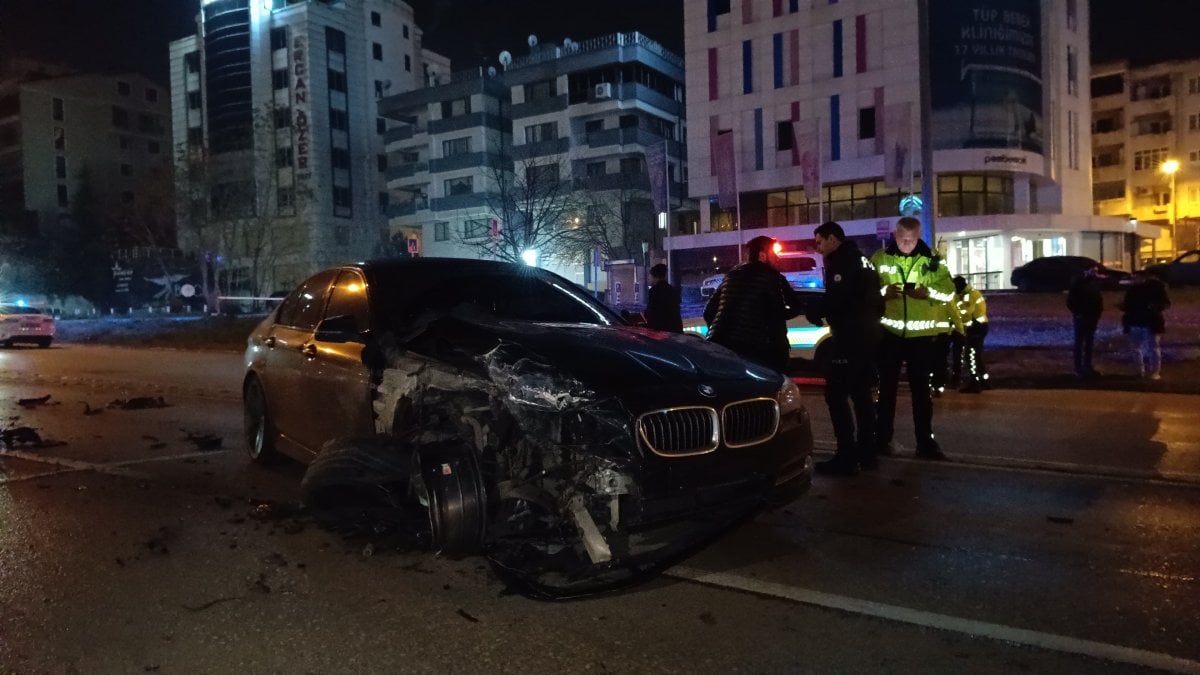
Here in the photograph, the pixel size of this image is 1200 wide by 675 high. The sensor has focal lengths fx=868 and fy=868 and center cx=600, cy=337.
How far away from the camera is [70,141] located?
7525 cm

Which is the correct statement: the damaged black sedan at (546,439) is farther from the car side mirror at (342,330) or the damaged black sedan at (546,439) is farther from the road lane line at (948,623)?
the road lane line at (948,623)

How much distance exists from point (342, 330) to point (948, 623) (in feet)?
11.8

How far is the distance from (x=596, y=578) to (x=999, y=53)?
1648 inches

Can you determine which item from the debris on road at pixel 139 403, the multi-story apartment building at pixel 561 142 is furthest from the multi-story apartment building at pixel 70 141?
the debris on road at pixel 139 403

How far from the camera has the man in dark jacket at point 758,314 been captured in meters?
6.12

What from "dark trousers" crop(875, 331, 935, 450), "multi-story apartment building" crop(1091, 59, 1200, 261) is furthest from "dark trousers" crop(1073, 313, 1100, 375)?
"multi-story apartment building" crop(1091, 59, 1200, 261)

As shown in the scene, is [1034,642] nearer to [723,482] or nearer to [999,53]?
[723,482]

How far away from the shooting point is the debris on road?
36.3 ft

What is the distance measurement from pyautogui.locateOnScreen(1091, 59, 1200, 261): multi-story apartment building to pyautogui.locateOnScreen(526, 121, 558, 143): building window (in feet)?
133

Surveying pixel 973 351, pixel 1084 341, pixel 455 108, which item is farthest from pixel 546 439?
pixel 455 108

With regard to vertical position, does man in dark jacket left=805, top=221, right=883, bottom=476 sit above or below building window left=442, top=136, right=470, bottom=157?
below

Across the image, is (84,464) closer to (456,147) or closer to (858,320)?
(858,320)

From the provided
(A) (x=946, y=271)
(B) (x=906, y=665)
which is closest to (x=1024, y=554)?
(B) (x=906, y=665)

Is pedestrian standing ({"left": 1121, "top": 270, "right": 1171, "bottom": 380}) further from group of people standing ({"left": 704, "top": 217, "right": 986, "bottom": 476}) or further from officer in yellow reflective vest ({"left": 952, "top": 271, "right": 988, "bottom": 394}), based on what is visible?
group of people standing ({"left": 704, "top": 217, "right": 986, "bottom": 476})
